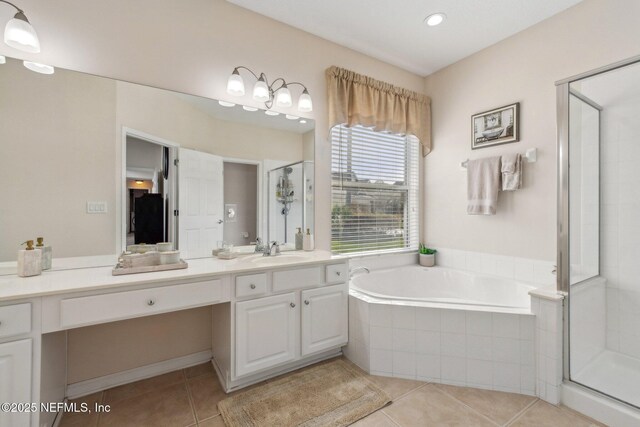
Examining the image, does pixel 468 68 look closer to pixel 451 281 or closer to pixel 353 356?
pixel 451 281

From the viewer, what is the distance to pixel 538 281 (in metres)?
2.37

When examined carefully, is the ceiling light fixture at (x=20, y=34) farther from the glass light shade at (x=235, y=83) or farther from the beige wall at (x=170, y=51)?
the glass light shade at (x=235, y=83)

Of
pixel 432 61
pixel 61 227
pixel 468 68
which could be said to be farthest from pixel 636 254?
pixel 61 227

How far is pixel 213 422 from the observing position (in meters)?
1.54

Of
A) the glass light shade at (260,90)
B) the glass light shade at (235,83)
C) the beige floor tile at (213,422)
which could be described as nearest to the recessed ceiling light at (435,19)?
the glass light shade at (260,90)

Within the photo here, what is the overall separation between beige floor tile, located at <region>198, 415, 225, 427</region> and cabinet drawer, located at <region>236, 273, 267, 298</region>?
0.65 m

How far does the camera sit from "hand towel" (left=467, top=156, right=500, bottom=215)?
2.54 metres

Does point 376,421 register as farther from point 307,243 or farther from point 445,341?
point 307,243

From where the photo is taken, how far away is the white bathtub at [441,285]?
2441mm

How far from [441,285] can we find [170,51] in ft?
10.0

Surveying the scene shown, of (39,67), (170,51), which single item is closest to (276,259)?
(170,51)

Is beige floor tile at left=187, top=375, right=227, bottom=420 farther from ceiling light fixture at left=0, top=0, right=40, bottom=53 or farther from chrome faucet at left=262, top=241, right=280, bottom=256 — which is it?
ceiling light fixture at left=0, top=0, right=40, bottom=53

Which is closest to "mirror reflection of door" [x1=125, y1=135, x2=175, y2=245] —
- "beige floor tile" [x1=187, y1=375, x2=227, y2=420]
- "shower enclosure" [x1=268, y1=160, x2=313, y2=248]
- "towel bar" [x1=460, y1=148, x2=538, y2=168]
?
"shower enclosure" [x1=268, y1=160, x2=313, y2=248]

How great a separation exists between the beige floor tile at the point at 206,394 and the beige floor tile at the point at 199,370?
47 millimetres
